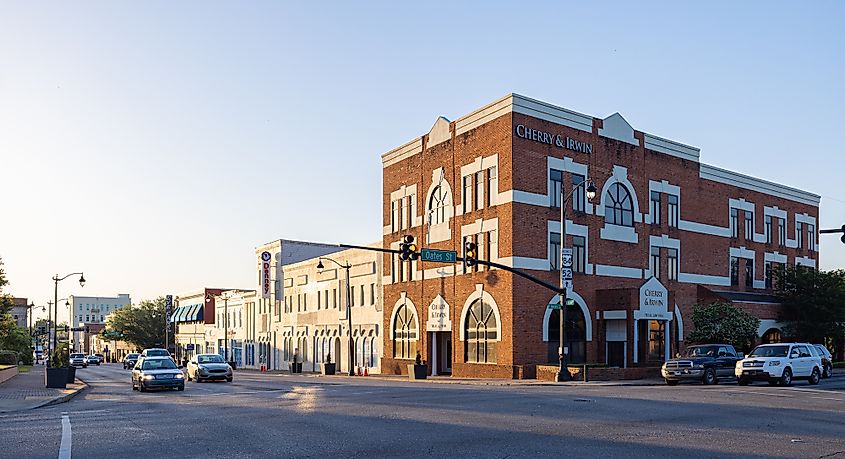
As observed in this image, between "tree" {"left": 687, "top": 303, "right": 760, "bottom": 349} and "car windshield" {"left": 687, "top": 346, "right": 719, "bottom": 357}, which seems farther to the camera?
"tree" {"left": 687, "top": 303, "right": 760, "bottom": 349}

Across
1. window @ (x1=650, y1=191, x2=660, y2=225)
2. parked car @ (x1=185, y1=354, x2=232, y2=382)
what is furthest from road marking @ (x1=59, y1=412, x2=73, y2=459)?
window @ (x1=650, y1=191, x2=660, y2=225)

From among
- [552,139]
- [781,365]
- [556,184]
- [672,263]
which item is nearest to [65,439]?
[781,365]

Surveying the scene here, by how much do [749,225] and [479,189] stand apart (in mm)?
23394

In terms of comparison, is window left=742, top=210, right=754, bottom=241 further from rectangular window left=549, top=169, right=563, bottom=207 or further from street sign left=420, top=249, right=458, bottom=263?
street sign left=420, top=249, right=458, bottom=263

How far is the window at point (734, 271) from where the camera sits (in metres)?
57.6

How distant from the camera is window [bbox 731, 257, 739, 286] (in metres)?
57.6

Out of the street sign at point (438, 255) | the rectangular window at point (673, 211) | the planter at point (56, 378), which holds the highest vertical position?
the rectangular window at point (673, 211)

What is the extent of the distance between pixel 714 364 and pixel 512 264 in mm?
11798

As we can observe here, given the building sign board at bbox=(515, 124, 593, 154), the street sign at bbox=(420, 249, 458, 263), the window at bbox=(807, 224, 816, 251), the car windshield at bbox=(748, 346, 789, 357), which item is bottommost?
the car windshield at bbox=(748, 346, 789, 357)

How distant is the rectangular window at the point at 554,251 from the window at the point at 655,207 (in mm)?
8633

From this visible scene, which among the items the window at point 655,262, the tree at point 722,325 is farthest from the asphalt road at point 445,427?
the window at point 655,262

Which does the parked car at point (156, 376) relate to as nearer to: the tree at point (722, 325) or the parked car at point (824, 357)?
the parked car at point (824, 357)

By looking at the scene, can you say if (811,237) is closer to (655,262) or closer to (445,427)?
(655,262)

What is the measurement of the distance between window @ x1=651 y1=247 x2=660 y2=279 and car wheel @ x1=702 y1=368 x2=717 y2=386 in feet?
50.8
